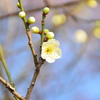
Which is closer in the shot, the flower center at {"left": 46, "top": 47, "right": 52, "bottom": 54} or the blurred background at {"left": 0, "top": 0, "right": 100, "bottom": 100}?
the flower center at {"left": 46, "top": 47, "right": 52, "bottom": 54}

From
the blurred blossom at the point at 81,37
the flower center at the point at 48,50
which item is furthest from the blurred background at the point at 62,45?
the flower center at the point at 48,50

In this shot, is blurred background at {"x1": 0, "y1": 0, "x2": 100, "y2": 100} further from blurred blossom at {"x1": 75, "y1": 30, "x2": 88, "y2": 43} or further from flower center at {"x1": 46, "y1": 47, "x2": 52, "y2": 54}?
flower center at {"x1": 46, "y1": 47, "x2": 52, "y2": 54}

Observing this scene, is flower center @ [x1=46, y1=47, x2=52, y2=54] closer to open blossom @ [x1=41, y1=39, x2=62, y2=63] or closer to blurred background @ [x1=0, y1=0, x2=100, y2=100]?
open blossom @ [x1=41, y1=39, x2=62, y2=63]

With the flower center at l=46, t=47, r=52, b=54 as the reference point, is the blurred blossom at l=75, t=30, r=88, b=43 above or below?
below

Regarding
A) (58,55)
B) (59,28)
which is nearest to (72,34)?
(59,28)

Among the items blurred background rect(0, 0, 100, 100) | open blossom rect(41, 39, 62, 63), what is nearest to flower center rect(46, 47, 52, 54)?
open blossom rect(41, 39, 62, 63)

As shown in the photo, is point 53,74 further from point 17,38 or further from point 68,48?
point 17,38

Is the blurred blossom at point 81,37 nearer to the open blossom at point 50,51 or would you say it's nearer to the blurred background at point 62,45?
the blurred background at point 62,45

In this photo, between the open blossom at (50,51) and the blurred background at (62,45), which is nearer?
the open blossom at (50,51)

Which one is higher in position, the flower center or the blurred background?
the flower center
